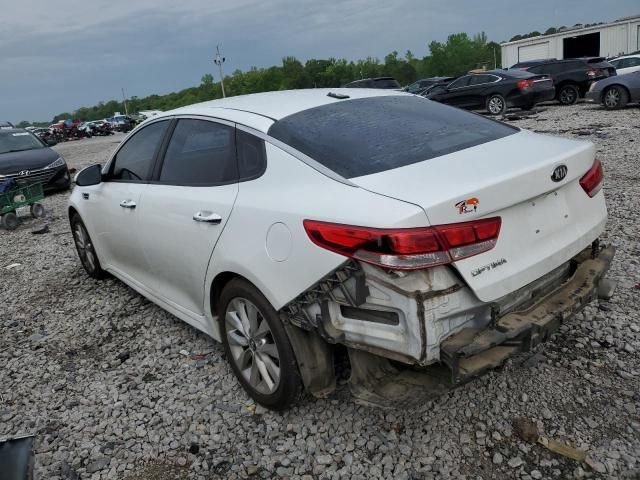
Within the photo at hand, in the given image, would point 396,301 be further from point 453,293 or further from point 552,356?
point 552,356

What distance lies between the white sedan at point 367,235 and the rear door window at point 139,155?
0.23 metres

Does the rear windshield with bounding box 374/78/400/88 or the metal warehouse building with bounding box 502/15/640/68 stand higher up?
the metal warehouse building with bounding box 502/15/640/68

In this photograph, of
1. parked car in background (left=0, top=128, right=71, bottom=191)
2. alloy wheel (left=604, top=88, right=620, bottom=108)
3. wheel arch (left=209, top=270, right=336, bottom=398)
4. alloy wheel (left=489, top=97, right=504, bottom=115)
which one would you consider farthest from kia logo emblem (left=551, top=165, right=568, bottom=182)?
alloy wheel (left=489, top=97, right=504, bottom=115)

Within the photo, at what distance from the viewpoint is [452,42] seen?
320 feet

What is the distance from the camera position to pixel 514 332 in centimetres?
238

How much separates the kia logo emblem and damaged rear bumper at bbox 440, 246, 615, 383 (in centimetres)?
56

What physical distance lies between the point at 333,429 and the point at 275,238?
1.09 meters

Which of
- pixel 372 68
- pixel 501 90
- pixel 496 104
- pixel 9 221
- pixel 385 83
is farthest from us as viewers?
pixel 372 68

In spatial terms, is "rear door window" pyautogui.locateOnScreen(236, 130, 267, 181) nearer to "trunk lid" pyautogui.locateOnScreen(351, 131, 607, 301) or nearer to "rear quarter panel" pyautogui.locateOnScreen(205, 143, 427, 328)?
"rear quarter panel" pyautogui.locateOnScreen(205, 143, 427, 328)

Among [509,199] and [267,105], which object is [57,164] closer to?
[267,105]

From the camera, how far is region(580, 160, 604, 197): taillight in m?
2.92

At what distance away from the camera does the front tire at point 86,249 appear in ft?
17.5

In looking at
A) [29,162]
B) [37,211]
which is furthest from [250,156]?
[29,162]

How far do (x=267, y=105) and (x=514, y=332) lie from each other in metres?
1.95
